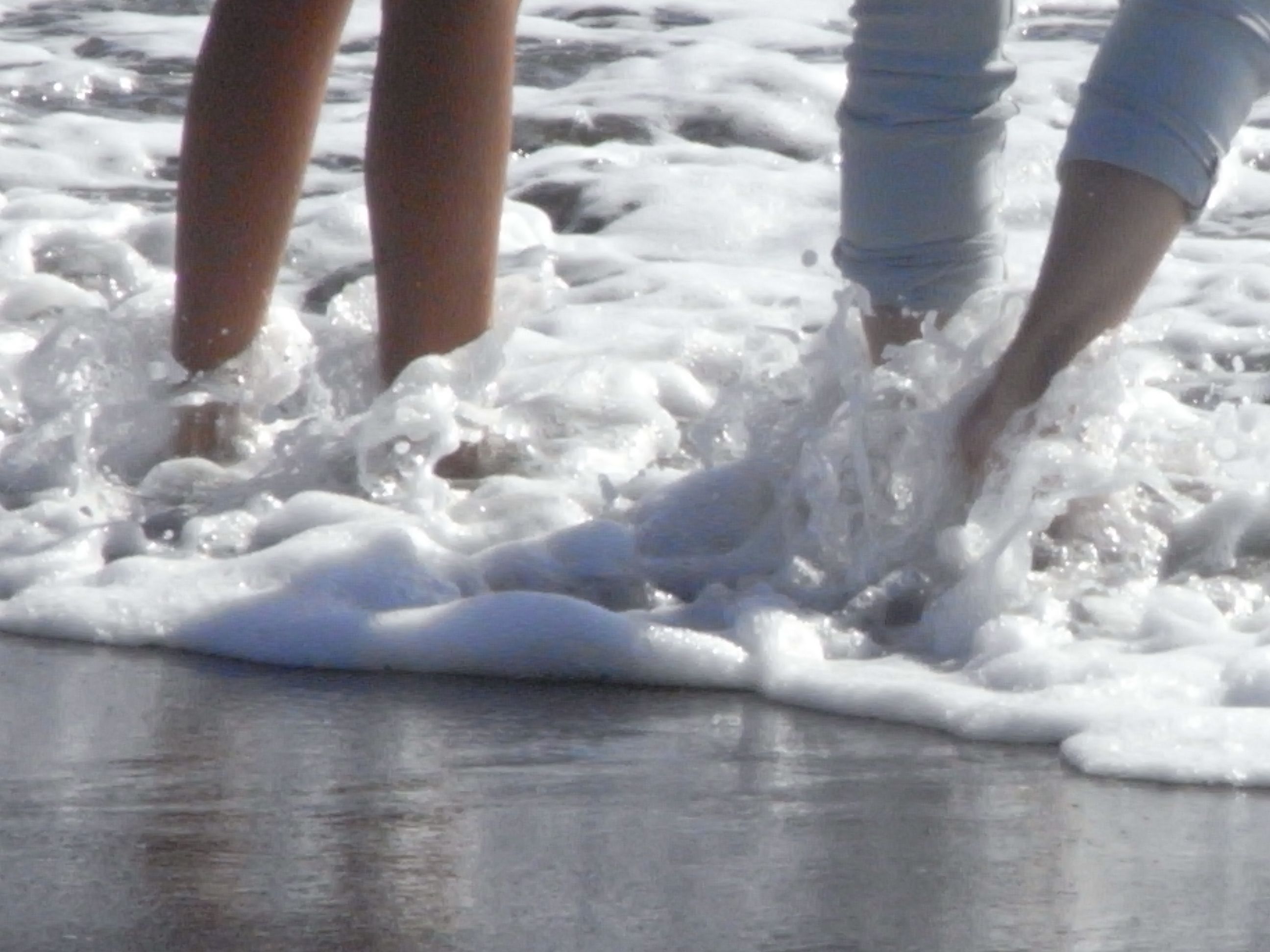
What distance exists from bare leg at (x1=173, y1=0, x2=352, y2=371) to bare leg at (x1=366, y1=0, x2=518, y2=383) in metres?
0.14

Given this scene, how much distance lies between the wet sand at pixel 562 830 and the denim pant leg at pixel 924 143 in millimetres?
635

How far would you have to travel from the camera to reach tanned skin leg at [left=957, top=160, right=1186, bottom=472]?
2172 millimetres

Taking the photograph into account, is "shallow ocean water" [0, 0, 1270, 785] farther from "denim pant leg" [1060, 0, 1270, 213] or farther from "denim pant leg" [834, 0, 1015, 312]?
"denim pant leg" [1060, 0, 1270, 213]

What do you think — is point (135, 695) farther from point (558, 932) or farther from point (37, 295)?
point (37, 295)

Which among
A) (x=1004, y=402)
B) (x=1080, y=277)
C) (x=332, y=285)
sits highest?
(x=1080, y=277)

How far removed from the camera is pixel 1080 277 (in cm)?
219

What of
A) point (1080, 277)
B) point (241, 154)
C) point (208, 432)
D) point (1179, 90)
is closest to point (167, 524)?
point (208, 432)

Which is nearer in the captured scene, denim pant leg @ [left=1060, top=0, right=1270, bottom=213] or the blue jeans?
denim pant leg @ [left=1060, top=0, right=1270, bottom=213]

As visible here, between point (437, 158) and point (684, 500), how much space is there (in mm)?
493

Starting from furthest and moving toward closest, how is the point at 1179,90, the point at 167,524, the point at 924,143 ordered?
the point at 167,524, the point at 924,143, the point at 1179,90

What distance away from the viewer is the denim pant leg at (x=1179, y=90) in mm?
2156

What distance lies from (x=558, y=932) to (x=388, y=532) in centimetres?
105

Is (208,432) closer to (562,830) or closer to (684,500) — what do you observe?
(684,500)

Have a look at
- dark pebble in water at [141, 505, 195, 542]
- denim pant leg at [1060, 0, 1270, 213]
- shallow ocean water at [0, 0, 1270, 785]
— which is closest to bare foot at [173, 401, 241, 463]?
shallow ocean water at [0, 0, 1270, 785]
